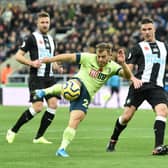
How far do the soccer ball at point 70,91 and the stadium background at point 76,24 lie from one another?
19743 millimetres

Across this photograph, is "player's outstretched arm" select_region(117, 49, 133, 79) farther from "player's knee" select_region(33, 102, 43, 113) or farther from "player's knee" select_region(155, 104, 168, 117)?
"player's knee" select_region(33, 102, 43, 113)

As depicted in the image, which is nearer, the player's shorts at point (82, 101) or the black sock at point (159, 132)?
the player's shorts at point (82, 101)

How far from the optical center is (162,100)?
11672mm

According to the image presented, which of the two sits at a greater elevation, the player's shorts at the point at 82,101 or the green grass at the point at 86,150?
the player's shorts at the point at 82,101

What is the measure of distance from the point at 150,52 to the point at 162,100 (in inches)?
31.8

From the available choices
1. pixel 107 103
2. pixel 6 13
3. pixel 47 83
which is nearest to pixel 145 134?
pixel 47 83

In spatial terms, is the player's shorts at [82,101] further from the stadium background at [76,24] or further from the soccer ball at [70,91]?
the stadium background at [76,24]

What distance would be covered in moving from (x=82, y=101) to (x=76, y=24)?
2622cm

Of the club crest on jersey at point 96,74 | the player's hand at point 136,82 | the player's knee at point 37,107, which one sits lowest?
the player's knee at point 37,107

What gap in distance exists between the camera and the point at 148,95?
38.9 feet

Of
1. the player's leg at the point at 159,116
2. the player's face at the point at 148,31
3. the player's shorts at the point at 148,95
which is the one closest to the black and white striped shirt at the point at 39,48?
the player's shorts at the point at 148,95

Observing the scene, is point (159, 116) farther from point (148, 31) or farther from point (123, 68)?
point (148, 31)

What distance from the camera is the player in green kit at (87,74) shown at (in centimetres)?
1107

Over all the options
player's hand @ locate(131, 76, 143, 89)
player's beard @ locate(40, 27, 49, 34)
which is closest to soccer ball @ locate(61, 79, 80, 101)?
player's hand @ locate(131, 76, 143, 89)
